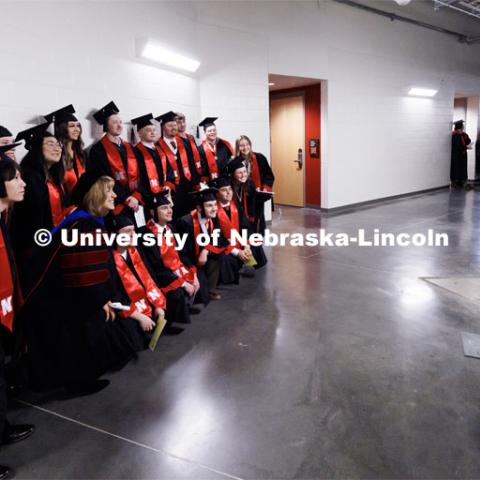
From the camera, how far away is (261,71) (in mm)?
7000

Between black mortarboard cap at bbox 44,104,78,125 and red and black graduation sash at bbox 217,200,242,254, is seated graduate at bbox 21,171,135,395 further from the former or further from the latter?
red and black graduation sash at bbox 217,200,242,254

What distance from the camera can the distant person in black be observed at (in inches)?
474

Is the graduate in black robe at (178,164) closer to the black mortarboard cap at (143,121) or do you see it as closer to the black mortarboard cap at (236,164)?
the black mortarboard cap at (143,121)

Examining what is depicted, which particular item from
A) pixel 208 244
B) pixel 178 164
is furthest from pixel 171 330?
pixel 178 164

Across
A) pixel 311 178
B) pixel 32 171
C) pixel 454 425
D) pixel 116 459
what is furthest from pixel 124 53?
pixel 311 178

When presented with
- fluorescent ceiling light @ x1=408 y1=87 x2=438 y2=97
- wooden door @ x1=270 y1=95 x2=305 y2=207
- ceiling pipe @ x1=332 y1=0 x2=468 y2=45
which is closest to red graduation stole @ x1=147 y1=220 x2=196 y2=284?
wooden door @ x1=270 y1=95 x2=305 y2=207

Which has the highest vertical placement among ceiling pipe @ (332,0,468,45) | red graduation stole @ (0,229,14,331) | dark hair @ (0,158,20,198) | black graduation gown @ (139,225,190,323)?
ceiling pipe @ (332,0,468,45)

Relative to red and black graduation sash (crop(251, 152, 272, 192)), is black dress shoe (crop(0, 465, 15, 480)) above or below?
below

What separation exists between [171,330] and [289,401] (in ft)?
4.23

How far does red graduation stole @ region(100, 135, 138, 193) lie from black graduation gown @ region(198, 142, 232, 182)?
1.08 metres

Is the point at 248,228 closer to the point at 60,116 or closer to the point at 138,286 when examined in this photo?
the point at 138,286

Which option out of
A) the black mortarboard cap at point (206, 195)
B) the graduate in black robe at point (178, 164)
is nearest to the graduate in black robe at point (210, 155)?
the graduate in black robe at point (178, 164)

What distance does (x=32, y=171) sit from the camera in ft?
10.5

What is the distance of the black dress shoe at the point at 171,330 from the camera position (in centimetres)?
345
